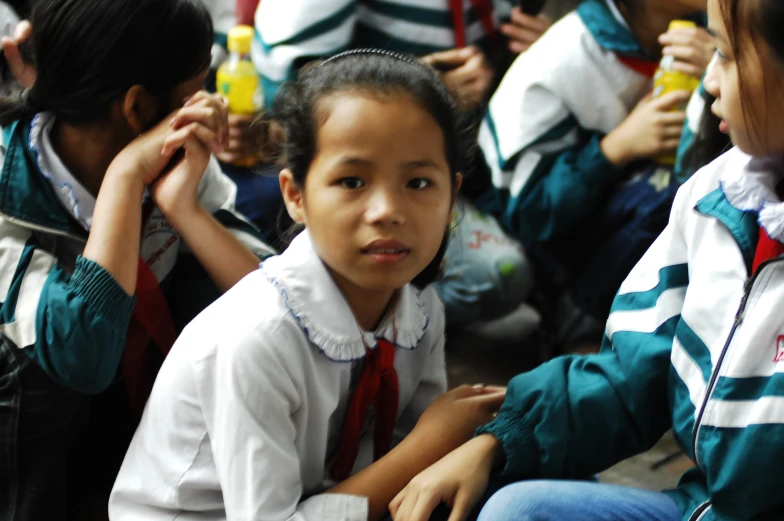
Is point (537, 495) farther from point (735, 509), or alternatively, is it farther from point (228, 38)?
point (228, 38)

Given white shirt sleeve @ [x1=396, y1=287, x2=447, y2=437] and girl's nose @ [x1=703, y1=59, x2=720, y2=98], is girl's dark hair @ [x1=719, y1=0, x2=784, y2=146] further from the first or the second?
white shirt sleeve @ [x1=396, y1=287, x2=447, y2=437]

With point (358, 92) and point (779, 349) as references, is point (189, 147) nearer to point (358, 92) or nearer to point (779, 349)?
point (358, 92)

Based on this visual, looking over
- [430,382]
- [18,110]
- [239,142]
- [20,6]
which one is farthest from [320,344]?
[20,6]

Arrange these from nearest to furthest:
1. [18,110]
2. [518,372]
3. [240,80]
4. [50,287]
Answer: [50,287] < [18,110] < [240,80] < [518,372]

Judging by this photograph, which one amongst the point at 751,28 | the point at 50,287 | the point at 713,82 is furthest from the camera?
the point at 50,287

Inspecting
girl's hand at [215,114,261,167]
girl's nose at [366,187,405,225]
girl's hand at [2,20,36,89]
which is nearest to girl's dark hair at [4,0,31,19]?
girl's hand at [2,20,36,89]

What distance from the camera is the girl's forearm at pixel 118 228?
4.25ft

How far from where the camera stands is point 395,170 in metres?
1.16

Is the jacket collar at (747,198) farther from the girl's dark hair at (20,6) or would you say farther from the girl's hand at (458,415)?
the girl's dark hair at (20,6)

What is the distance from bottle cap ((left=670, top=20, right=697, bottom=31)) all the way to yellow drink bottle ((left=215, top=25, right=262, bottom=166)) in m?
0.79

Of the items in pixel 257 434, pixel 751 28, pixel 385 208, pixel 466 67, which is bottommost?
pixel 257 434

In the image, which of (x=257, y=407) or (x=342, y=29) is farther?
(x=342, y=29)

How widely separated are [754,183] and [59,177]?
2.98ft

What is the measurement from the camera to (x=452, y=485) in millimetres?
1129
